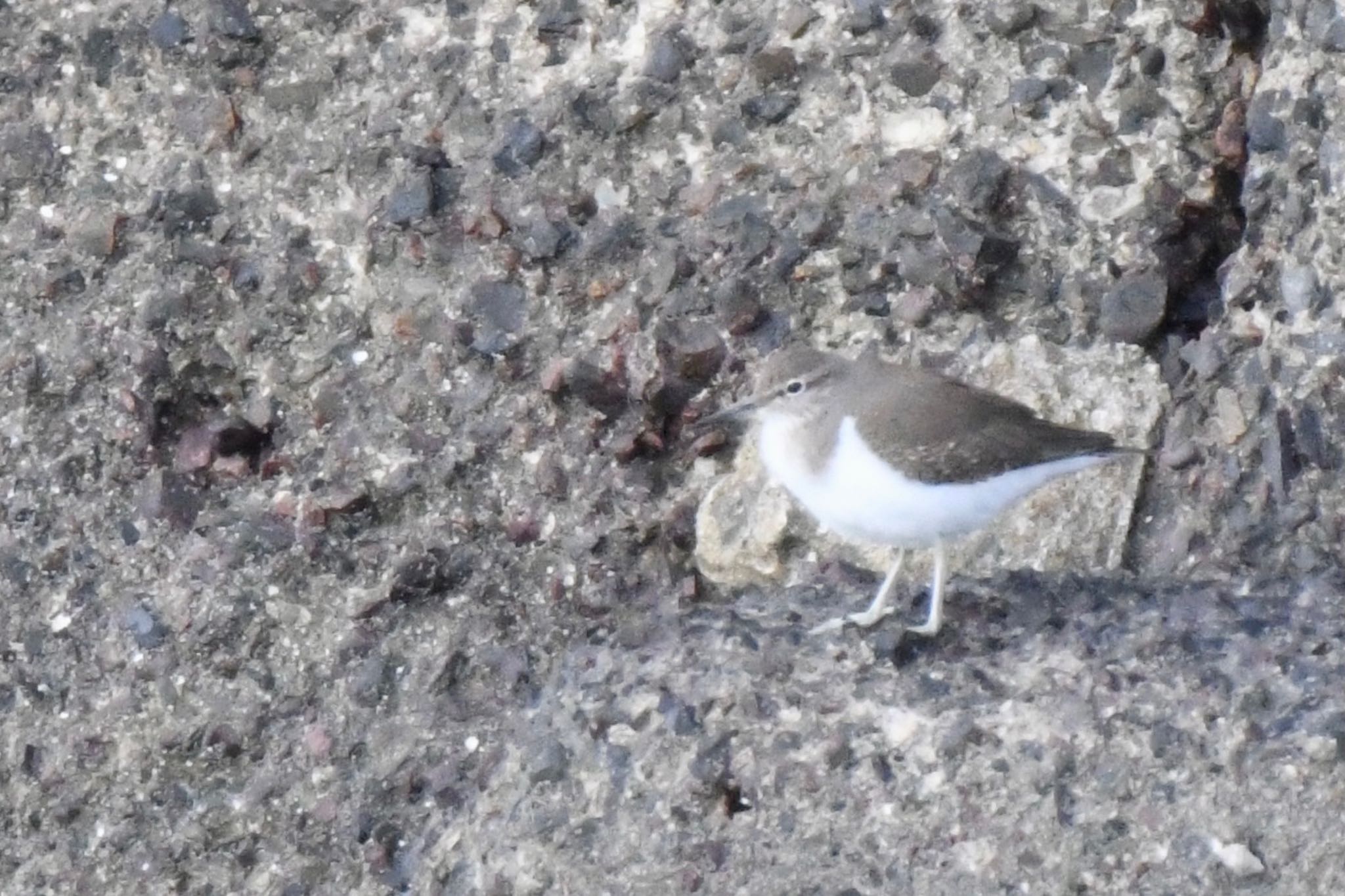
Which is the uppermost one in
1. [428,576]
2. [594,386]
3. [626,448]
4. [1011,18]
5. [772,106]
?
[1011,18]

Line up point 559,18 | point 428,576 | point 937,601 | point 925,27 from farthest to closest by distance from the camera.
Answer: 1. point 559,18
2. point 925,27
3. point 428,576
4. point 937,601

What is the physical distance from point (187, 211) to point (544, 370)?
1.20 m

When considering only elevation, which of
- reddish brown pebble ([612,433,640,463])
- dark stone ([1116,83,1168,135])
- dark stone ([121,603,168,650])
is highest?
dark stone ([1116,83,1168,135])

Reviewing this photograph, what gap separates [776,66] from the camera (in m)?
5.55

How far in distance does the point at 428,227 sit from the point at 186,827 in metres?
1.85

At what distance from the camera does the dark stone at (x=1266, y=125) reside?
16.6 feet

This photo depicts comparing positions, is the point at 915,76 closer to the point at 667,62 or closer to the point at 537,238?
the point at 667,62

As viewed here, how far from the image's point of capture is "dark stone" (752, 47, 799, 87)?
18.2ft

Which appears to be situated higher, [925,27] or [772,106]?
[925,27]

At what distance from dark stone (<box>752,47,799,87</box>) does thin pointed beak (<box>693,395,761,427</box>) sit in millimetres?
1008

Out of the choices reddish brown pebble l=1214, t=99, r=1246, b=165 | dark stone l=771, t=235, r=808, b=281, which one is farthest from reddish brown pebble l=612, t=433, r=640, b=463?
reddish brown pebble l=1214, t=99, r=1246, b=165

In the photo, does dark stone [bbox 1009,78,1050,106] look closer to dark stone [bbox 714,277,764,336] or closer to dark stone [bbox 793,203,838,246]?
dark stone [bbox 793,203,838,246]

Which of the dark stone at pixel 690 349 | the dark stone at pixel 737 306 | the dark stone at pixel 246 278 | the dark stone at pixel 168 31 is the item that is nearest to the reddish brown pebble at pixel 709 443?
the dark stone at pixel 690 349

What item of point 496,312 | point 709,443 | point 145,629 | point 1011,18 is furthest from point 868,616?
point 145,629
